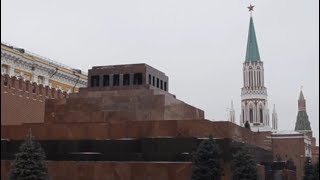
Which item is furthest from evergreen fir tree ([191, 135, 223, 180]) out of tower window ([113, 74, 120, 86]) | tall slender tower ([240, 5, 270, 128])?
tall slender tower ([240, 5, 270, 128])

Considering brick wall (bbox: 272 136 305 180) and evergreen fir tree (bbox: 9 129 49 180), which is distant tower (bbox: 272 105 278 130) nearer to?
brick wall (bbox: 272 136 305 180)

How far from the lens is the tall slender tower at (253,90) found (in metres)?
58.9

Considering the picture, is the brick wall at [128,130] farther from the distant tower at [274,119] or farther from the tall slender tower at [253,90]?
the distant tower at [274,119]

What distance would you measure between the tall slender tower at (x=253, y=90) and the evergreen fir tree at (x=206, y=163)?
4340cm

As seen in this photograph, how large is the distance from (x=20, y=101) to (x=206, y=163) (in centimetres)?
1169

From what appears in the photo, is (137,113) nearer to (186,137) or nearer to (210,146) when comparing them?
(186,137)

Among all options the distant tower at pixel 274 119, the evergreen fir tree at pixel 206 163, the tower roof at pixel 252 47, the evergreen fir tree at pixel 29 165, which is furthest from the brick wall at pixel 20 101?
the distant tower at pixel 274 119

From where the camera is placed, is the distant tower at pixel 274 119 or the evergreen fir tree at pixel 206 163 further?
the distant tower at pixel 274 119

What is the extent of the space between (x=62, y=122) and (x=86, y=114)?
35.9 inches

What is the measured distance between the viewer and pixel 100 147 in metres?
18.1

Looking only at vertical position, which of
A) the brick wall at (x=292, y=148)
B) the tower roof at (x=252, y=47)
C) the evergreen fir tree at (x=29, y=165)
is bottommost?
the evergreen fir tree at (x=29, y=165)

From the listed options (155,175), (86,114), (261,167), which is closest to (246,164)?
(155,175)

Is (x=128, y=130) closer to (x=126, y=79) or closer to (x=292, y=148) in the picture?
(x=126, y=79)

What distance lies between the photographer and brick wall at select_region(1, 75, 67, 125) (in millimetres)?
23141
